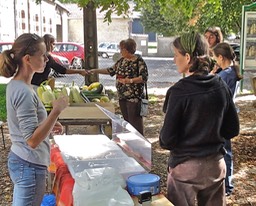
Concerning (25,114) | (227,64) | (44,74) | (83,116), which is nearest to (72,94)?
(83,116)

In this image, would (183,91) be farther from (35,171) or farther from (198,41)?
(35,171)

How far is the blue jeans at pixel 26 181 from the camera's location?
2.26 metres

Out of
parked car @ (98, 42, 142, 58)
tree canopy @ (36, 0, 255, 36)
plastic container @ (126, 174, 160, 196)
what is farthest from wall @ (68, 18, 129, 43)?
plastic container @ (126, 174, 160, 196)

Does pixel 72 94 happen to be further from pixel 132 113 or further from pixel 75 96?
pixel 132 113

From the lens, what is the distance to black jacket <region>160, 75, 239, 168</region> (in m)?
2.20

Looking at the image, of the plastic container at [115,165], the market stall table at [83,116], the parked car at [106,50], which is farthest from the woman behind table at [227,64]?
the parked car at [106,50]

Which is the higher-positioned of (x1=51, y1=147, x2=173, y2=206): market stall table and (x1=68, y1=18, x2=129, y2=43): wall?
(x1=68, y1=18, x2=129, y2=43): wall

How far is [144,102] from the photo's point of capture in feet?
17.0

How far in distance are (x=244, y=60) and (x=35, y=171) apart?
786 centimetres

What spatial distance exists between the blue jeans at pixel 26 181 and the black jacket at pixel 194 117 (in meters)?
0.76

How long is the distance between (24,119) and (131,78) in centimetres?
304

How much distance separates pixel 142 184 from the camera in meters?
2.17

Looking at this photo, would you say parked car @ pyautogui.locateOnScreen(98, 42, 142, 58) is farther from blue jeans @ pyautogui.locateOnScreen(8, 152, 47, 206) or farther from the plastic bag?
blue jeans @ pyautogui.locateOnScreen(8, 152, 47, 206)

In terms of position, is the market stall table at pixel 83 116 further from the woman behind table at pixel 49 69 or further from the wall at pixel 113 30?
the wall at pixel 113 30
